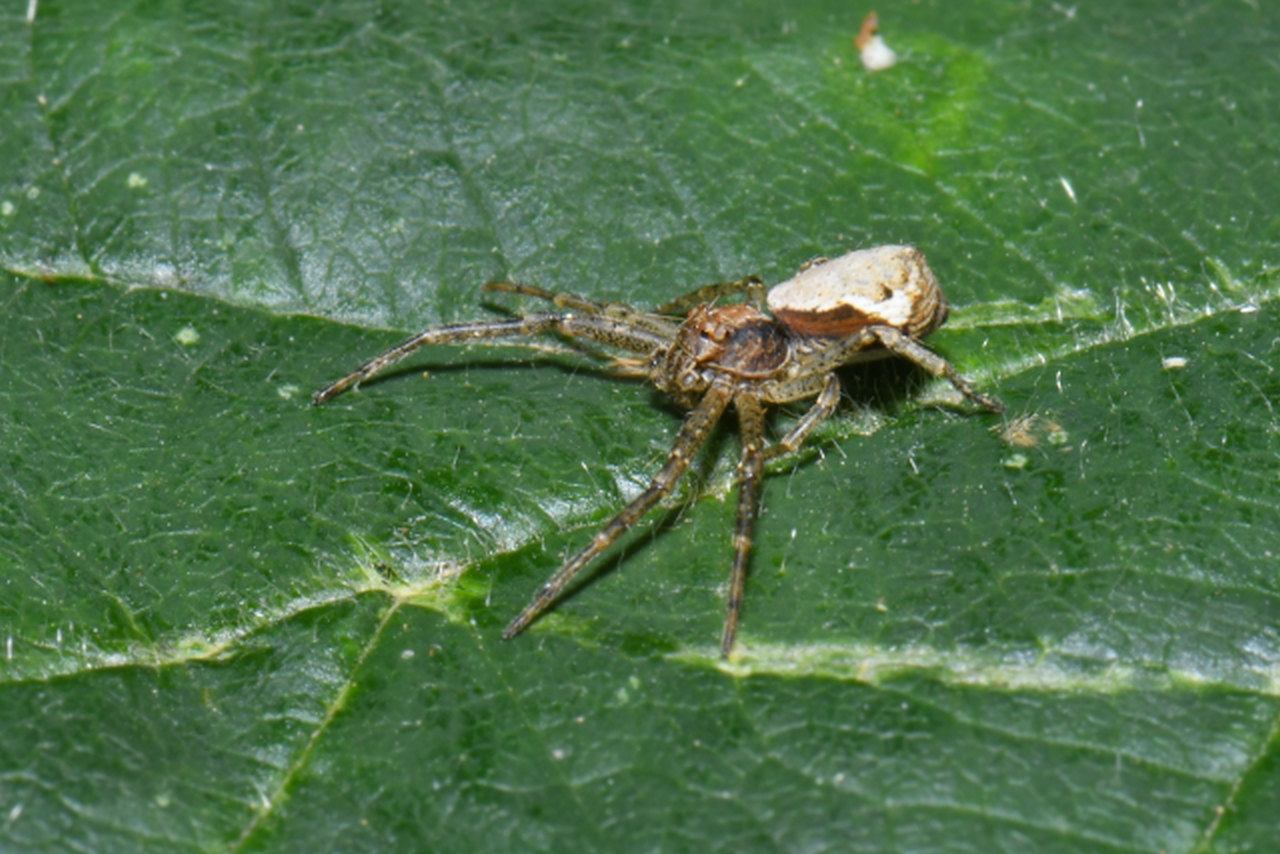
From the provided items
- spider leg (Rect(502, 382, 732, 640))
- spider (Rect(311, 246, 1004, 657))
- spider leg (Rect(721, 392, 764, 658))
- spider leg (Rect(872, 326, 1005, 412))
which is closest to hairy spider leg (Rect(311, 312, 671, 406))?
spider (Rect(311, 246, 1004, 657))

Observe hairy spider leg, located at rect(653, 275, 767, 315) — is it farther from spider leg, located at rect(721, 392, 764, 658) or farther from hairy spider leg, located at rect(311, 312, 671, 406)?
spider leg, located at rect(721, 392, 764, 658)

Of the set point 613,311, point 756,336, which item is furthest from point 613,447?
point 756,336

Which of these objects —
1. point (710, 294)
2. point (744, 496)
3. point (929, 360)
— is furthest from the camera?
point (710, 294)

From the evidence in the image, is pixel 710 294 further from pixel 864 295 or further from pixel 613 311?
pixel 864 295

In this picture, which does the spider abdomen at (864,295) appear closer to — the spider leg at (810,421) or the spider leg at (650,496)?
the spider leg at (810,421)

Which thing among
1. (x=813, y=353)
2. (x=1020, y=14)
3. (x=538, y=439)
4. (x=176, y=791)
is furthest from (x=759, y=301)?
(x=176, y=791)

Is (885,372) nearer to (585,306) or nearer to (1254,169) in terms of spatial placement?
(585,306)

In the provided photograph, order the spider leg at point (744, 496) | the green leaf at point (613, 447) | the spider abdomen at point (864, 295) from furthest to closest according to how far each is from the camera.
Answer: the spider abdomen at point (864, 295) → the spider leg at point (744, 496) → the green leaf at point (613, 447)

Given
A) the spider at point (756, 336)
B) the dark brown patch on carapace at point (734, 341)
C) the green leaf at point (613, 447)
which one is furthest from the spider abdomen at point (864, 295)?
the green leaf at point (613, 447)
